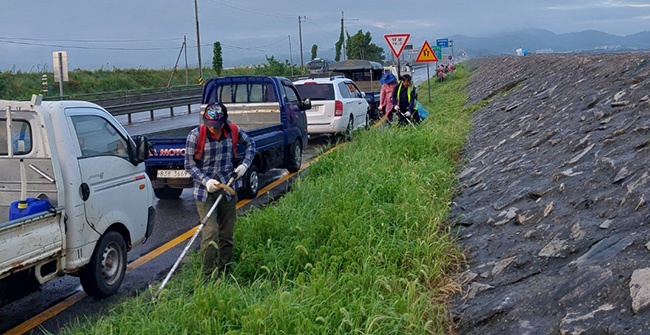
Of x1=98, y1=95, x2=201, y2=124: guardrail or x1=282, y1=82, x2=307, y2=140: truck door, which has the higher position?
x1=98, y1=95, x2=201, y2=124: guardrail

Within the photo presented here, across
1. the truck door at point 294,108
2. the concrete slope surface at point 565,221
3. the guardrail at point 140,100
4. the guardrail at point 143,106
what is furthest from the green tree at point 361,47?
the concrete slope surface at point 565,221

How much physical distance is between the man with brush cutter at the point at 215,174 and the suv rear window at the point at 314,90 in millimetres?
10132

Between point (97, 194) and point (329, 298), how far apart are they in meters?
2.37

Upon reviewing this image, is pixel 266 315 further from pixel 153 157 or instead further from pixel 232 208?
pixel 153 157

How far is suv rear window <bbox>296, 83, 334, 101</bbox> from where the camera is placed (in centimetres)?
1605

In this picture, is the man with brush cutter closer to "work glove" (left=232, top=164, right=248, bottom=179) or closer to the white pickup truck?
"work glove" (left=232, top=164, right=248, bottom=179)

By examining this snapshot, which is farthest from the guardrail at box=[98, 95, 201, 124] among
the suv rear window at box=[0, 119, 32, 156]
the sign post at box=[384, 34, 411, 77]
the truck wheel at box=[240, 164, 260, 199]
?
the suv rear window at box=[0, 119, 32, 156]

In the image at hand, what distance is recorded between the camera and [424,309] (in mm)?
4207

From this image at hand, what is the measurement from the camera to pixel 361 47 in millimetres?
82875

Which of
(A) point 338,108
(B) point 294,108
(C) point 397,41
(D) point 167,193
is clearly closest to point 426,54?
(C) point 397,41

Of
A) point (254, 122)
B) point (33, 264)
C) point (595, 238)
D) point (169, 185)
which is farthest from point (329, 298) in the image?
point (254, 122)

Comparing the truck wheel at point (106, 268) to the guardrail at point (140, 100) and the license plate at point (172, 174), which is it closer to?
the license plate at point (172, 174)

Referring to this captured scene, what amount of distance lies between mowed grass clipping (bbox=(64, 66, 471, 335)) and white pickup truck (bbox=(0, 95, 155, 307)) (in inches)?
22.1

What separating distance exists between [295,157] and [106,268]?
6.26 metres
